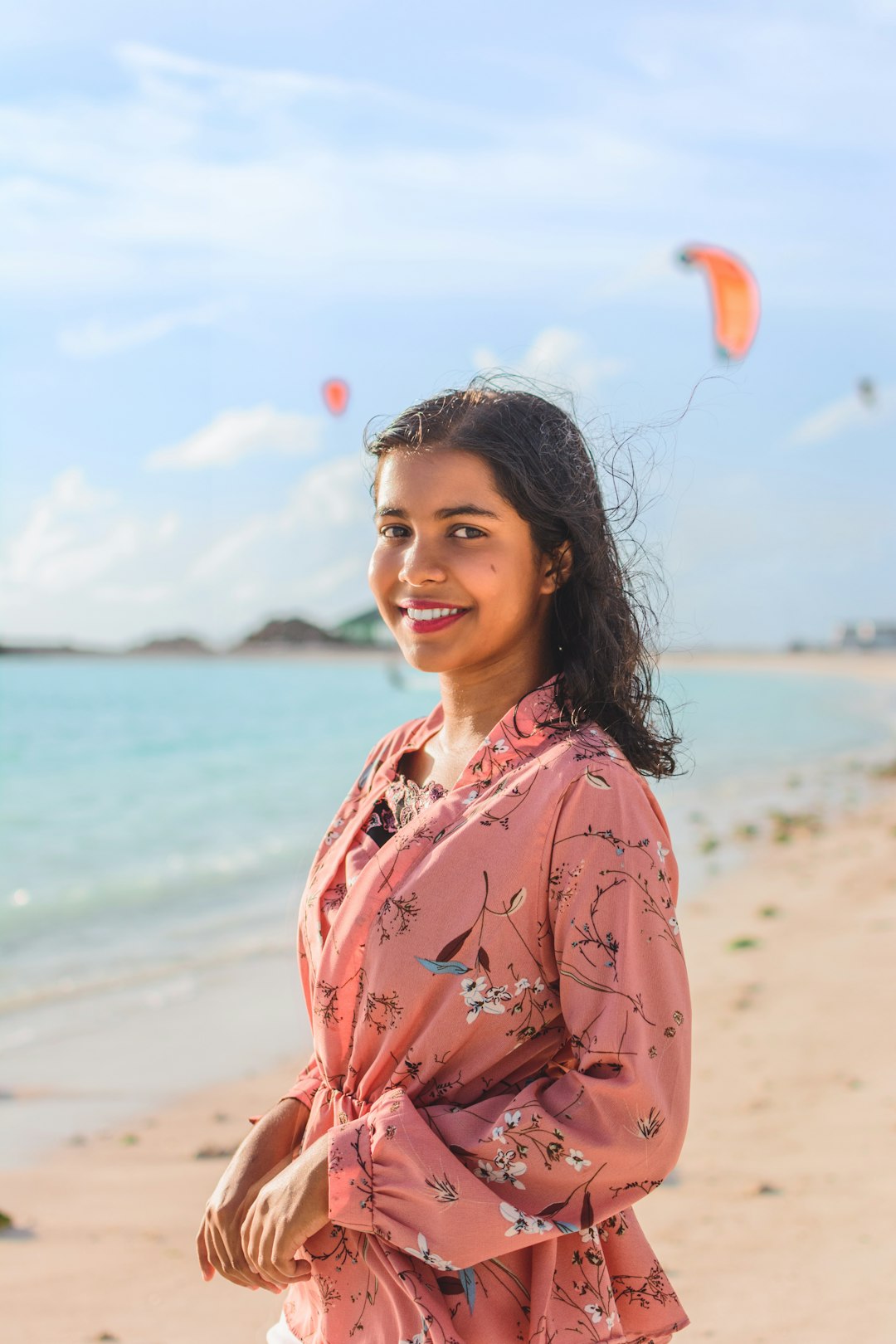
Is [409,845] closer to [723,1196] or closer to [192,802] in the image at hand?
[723,1196]

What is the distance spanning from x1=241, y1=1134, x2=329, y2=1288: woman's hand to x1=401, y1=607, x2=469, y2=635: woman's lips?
645 mm

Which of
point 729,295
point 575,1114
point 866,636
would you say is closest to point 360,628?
point 575,1114

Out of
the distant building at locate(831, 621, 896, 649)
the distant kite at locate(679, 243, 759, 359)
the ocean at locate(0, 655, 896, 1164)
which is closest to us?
the ocean at locate(0, 655, 896, 1164)

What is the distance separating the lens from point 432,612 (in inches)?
67.3

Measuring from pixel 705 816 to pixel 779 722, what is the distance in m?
20.5

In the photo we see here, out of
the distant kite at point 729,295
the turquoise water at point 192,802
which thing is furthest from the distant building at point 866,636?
the distant kite at point 729,295

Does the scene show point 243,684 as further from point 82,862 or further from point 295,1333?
point 295,1333

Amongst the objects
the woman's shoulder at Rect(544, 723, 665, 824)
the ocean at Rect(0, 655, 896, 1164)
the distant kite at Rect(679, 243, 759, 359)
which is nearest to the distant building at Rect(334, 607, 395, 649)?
the ocean at Rect(0, 655, 896, 1164)

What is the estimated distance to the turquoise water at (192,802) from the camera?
8.59m

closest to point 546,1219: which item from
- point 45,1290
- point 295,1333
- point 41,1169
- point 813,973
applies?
point 295,1333

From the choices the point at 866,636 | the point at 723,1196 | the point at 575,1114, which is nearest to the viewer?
the point at 575,1114

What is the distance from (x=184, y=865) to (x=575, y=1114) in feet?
38.3

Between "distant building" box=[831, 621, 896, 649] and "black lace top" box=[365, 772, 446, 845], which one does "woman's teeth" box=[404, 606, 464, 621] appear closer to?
"black lace top" box=[365, 772, 446, 845]

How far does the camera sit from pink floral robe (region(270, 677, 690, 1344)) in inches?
56.4
